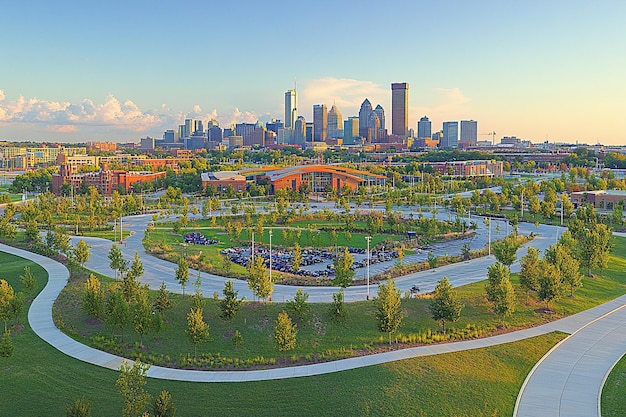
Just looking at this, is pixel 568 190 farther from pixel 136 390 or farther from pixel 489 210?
pixel 136 390

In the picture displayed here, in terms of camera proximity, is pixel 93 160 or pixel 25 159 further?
pixel 25 159

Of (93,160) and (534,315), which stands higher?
(93,160)

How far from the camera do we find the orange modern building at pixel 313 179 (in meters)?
85.9

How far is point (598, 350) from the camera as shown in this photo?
20859mm

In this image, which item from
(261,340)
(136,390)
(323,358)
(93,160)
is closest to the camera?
(136,390)

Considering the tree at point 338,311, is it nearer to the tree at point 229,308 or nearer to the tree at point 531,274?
the tree at point 229,308

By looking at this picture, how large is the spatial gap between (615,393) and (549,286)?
862 centimetres

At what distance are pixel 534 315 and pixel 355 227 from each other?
25493 mm

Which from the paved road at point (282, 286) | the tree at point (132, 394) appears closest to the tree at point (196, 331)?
the tree at point (132, 394)

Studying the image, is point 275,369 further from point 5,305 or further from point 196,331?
point 5,305

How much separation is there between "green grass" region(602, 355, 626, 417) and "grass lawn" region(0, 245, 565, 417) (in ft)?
7.89

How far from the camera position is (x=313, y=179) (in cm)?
8800

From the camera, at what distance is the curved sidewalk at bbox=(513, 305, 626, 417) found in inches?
638

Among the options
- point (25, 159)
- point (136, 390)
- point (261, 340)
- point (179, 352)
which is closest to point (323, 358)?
point (261, 340)
